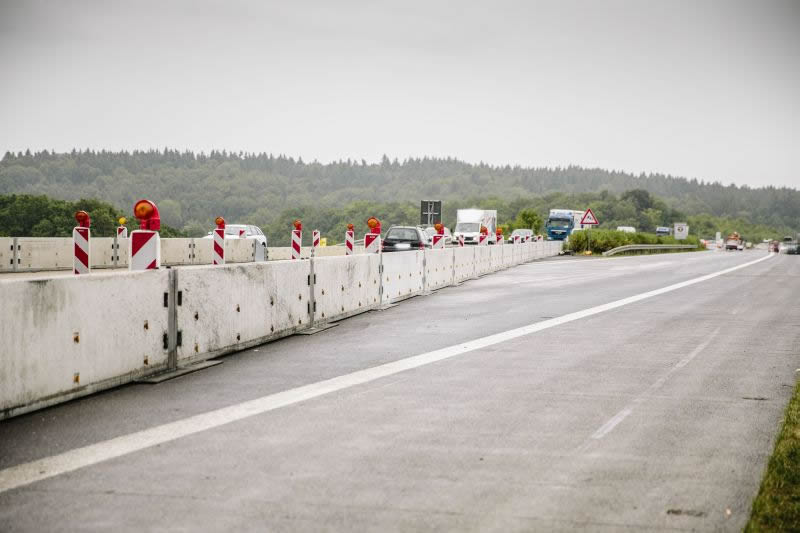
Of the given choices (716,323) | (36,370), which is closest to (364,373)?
(36,370)

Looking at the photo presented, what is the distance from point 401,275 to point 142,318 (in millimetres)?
10787

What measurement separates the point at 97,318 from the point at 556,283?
19.3 metres

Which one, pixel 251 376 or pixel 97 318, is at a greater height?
pixel 97 318

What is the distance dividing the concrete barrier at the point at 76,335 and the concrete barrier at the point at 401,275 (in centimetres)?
901

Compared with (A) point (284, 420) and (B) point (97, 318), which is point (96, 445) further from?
(B) point (97, 318)

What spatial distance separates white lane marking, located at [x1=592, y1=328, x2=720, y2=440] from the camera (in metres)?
6.91

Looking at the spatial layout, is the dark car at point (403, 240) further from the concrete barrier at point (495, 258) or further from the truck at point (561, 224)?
the truck at point (561, 224)

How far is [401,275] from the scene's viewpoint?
64.7 ft

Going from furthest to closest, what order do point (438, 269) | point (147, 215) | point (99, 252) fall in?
point (99, 252), point (438, 269), point (147, 215)

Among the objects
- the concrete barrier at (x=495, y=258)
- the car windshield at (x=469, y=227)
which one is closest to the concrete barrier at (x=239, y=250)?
the concrete barrier at (x=495, y=258)

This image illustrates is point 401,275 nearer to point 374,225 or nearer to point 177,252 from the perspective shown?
point 374,225

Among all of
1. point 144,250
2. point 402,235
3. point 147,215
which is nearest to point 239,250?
point 402,235

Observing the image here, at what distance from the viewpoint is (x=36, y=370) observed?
765cm

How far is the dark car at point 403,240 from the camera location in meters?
38.3
